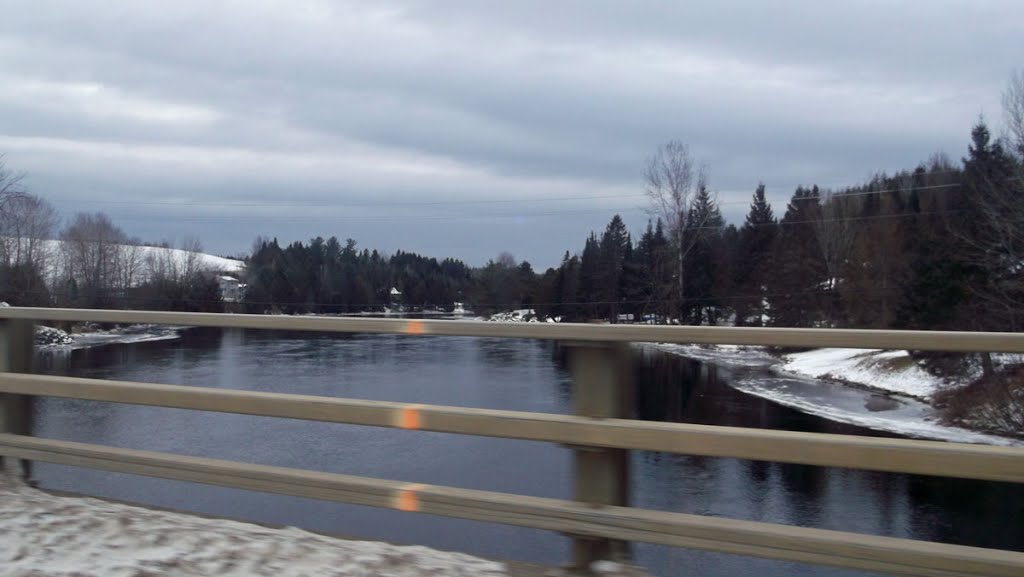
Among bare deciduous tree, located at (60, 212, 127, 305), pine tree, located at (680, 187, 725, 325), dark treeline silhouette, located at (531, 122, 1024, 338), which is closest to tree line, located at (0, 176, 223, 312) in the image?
bare deciduous tree, located at (60, 212, 127, 305)

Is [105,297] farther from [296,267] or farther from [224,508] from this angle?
[224,508]

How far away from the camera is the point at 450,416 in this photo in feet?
12.6

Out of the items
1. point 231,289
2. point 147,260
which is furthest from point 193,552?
point 147,260

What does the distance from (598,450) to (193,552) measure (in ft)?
6.43

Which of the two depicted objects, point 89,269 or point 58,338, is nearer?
point 58,338

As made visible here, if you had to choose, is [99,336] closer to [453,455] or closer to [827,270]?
[453,455]

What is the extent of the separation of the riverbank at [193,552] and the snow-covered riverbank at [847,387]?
103 inches

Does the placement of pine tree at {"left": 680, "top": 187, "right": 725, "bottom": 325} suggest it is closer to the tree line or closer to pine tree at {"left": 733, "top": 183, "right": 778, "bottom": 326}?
pine tree at {"left": 733, "top": 183, "right": 778, "bottom": 326}

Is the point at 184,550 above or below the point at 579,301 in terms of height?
below

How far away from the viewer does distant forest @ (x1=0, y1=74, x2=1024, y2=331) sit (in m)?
14.9

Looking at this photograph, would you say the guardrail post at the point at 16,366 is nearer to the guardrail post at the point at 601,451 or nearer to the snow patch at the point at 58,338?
the snow patch at the point at 58,338

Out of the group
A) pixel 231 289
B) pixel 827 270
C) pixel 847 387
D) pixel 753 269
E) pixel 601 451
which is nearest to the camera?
pixel 601 451

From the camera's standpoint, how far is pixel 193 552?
3.97m

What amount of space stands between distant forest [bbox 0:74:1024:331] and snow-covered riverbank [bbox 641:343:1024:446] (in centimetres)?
341
